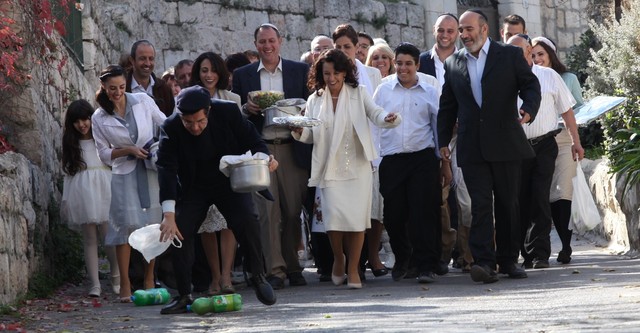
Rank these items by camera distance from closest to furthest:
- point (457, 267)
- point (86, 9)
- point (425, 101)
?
1. point (425, 101)
2. point (457, 267)
3. point (86, 9)

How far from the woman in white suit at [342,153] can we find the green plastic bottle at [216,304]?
1712mm

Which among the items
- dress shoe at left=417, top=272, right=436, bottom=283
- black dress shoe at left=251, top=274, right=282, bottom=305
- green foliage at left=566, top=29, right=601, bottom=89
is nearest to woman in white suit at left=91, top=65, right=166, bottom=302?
black dress shoe at left=251, top=274, right=282, bottom=305

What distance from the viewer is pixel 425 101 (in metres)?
10.4

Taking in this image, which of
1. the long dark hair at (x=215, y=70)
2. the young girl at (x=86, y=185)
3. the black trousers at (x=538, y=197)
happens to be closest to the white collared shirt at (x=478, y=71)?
the black trousers at (x=538, y=197)

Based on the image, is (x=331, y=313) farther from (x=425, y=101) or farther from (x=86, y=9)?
(x=86, y=9)

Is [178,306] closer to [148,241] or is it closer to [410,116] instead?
[148,241]

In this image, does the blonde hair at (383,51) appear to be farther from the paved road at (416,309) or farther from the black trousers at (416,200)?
the paved road at (416,309)

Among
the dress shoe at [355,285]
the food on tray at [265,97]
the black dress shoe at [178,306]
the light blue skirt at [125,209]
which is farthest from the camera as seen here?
the food on tray at [265,97]

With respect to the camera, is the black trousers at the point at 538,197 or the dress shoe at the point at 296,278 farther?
the black trousers at the point at 538,197

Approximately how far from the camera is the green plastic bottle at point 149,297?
371 inches

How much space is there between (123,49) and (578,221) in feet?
21.7

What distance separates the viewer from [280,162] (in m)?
10.6

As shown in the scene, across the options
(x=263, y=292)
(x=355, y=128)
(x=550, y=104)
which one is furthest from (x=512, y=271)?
(x=263, y=292)

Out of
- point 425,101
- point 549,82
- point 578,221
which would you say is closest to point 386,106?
point 425,101
